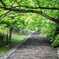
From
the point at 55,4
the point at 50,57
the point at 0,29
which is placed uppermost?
the point at 55,4

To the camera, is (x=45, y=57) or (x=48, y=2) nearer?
(x=48, y=2)

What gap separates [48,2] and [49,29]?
1620 cm

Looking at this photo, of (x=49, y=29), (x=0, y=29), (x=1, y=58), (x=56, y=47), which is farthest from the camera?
(x=49, y=29)

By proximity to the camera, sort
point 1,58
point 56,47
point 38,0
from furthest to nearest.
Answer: point 56,47
point 1,58
point 38,0

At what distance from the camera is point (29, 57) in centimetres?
1808

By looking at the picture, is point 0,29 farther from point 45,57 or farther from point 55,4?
point 55,4

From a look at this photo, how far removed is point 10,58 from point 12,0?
6776 mm

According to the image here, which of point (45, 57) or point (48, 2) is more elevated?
point (48, 2)

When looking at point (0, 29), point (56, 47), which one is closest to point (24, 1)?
point (0, 29)

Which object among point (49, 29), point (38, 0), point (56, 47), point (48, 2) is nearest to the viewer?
point (38, 0)

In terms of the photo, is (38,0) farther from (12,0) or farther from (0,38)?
(0,38)

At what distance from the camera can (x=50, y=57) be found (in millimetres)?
18266

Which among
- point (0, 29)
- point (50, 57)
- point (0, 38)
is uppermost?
point (0, 29)

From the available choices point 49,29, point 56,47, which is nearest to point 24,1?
point 56,47
